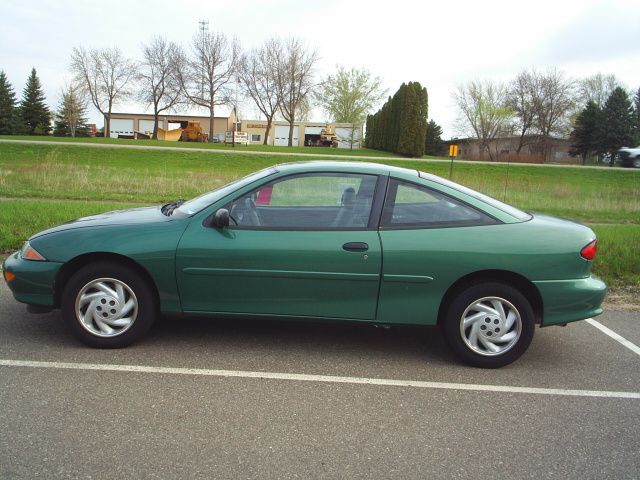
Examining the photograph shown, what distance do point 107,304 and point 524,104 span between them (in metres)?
68.2

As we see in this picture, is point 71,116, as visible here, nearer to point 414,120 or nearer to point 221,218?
point 414,120

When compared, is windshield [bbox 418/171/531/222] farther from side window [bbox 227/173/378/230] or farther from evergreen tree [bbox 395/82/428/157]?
evergreen tree [bbox 395/82/428/157]

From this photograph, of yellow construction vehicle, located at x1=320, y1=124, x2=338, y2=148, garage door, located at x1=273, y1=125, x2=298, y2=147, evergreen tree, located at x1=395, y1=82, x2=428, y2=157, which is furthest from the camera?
garage door, located at x1=273, y1=125, x2=298, y2=147

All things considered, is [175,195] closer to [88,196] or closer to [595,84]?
[88,196]

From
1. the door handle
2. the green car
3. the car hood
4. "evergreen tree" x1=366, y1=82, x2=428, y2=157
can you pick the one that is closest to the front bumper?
the green car

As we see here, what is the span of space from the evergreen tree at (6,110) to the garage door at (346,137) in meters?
37.9

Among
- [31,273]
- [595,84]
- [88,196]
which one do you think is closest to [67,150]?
[88,196]

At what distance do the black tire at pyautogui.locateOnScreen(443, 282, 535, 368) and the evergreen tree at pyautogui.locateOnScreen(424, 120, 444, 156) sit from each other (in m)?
65.3

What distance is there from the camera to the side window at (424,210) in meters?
4.05

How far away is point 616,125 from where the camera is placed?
54312mm

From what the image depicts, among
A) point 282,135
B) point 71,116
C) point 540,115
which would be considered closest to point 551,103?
point 540,115

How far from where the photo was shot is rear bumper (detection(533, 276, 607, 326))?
156 inches

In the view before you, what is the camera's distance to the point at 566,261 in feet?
13.0

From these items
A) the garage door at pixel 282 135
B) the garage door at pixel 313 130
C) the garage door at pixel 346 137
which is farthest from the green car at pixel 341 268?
the garage door at pixel 282 135
